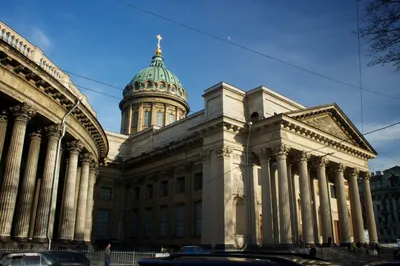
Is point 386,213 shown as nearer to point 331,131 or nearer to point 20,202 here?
point 331,131

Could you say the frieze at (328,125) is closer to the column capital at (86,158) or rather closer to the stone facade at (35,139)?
the column capital at (86,158)

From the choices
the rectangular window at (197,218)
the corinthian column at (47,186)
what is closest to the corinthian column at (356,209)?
the rectangular window at (197,218)

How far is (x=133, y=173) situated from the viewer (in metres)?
38.3

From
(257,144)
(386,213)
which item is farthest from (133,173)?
(386,213)

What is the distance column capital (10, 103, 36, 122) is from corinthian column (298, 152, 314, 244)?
1905 cm

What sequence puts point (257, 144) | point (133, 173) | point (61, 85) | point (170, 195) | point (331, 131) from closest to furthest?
point (61, 85) < point (257, 144) < point (331, 131) < point (170, 195) < point (133, 173)

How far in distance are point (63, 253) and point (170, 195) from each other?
2080cm

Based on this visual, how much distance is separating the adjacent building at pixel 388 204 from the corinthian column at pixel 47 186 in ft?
191

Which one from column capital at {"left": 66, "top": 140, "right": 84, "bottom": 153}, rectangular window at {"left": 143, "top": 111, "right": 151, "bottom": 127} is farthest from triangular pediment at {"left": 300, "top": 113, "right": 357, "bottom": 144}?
rectangular window at {"left": 143, "top": 111, "right": 151, "bottom": 127}

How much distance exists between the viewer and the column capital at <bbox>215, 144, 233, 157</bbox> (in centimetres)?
2628

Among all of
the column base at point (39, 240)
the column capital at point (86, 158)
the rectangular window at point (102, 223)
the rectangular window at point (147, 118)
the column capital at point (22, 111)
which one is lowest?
the column base at point (39, 240)

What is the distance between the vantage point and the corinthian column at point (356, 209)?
3159 centimetres

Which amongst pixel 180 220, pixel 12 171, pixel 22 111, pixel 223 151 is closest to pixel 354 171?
pixel 223 151

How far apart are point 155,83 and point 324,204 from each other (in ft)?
102
